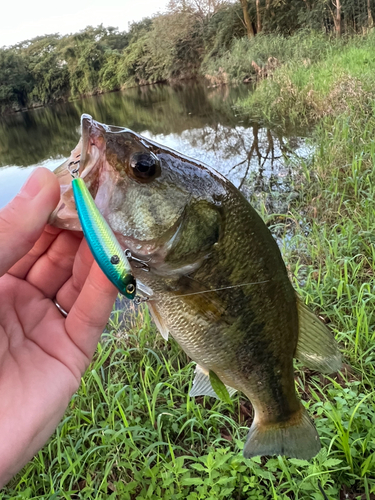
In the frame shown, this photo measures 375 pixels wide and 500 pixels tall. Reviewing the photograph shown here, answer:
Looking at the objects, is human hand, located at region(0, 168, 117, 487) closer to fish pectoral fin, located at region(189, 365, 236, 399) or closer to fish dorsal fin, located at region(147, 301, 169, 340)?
fish dorsal fin, located at region(147, 301, 169, 340)

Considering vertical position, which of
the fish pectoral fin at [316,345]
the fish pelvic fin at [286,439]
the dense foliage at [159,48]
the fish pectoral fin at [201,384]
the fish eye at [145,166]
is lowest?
the fish pelvic fin at [286,439]

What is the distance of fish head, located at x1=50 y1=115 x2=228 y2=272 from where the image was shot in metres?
1.20

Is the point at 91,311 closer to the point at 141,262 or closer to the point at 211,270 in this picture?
the point at 141,262

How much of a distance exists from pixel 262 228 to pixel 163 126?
46.6 feet

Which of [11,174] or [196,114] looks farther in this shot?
[196,114]

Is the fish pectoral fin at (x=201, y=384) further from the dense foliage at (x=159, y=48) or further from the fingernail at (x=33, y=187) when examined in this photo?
the dense foliage at (x=159, y=48)

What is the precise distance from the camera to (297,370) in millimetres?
2592

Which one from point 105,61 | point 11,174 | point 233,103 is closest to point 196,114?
point 233,103

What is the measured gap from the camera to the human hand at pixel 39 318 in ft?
4.19

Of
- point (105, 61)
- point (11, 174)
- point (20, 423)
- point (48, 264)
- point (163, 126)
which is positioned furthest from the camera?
point (105, 61)

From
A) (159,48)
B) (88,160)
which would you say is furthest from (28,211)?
(159,48)

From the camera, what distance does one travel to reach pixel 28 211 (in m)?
1.26

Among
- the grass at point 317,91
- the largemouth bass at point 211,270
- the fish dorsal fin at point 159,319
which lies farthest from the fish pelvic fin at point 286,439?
the grass at point 317,91

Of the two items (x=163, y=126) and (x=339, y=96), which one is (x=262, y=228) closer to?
(x=339, y=96)
